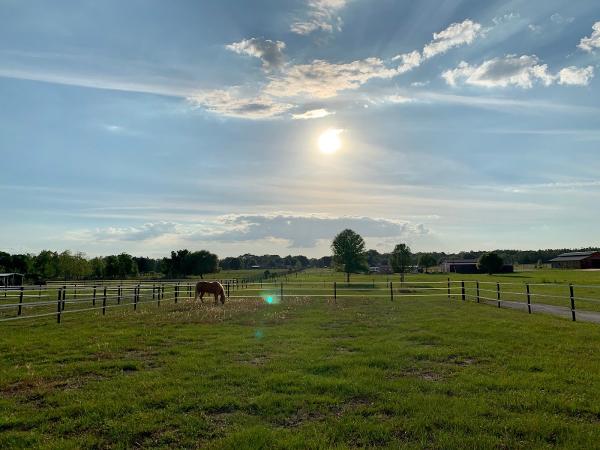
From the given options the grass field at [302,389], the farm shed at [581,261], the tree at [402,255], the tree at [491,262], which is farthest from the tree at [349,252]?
the farm shed at [581,261]

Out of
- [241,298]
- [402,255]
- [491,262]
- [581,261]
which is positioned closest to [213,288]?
[241,298]

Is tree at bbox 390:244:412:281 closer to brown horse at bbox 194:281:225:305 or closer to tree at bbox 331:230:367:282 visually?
tree at bbox 331:230:367:282

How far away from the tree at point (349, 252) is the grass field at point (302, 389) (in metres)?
54.4

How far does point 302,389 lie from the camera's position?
289 inches

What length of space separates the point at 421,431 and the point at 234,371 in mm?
4295

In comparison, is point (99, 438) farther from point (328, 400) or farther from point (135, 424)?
point (328, 400)

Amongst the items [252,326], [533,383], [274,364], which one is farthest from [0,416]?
[252,326]

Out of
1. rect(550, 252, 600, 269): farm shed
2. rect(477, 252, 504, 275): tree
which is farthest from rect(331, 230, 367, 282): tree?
rect(550, 252, 600, 269): farm shed

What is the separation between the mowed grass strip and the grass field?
28 millimetres

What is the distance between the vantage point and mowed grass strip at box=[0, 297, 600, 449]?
542 cm

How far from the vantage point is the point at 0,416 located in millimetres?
6156

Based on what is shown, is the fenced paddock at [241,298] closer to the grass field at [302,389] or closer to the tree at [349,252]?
the grass field at [302,389]

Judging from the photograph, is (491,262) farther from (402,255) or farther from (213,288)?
(213,288)

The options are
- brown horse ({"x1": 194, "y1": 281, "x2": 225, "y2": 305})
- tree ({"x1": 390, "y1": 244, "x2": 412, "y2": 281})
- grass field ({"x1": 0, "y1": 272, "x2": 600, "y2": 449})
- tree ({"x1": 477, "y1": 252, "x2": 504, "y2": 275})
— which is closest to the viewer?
grass field ({"x1": 0, "y1": 272, "x2": 600, "y2": 449})
